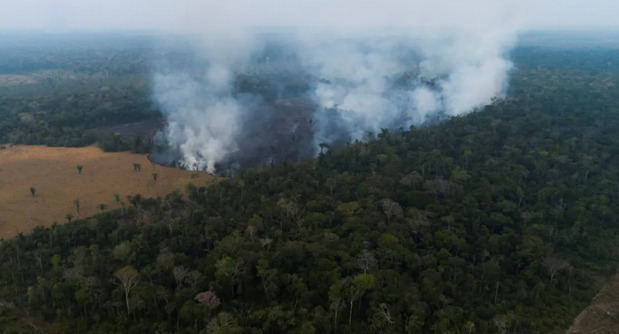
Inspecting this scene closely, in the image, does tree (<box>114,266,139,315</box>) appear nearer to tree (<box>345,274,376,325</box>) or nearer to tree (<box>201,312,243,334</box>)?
tree (<box>201,312,243,334</box>)

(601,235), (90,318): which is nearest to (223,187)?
(90,318)

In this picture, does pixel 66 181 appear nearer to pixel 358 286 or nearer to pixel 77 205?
pixel 77 205

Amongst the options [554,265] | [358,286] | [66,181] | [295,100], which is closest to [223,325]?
[358,286]

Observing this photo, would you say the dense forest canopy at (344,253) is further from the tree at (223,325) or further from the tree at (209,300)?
the tree at (223,325)

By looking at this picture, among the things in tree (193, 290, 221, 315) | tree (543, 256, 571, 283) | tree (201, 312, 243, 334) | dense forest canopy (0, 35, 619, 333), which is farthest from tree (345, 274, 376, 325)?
tree (543, 256, 571, 283)

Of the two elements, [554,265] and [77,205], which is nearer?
[554,265]

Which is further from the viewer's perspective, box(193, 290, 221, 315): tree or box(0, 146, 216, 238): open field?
box(0, 146, 216, 238): open field
